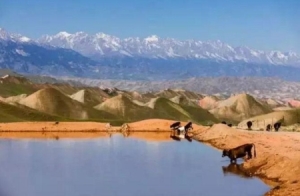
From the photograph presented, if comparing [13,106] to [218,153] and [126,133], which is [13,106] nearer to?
[126,133]

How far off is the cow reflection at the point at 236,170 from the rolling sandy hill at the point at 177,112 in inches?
4198

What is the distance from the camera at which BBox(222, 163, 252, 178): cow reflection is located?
47.2m

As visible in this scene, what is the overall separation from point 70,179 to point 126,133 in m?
52.0

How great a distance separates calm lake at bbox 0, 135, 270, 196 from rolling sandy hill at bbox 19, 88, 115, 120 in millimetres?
77714

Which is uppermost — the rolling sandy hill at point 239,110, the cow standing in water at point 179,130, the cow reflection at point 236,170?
the rolling sandy hill at point 239,110

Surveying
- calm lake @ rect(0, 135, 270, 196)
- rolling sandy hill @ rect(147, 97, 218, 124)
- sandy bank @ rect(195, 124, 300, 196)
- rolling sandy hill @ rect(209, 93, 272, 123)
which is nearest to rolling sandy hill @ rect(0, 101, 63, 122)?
rolling sandy hill @ rect(147, 97, 218, 124)

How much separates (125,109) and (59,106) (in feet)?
71.3

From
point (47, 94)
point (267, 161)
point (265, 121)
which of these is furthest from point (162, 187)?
point (47, 94)

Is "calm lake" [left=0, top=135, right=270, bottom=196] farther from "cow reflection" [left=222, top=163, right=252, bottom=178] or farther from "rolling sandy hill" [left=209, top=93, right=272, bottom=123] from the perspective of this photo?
"rolling sandy hill" [left=209, top=93, right=272, bottom=123]

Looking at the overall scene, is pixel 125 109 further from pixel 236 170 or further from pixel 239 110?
pixel 236 170

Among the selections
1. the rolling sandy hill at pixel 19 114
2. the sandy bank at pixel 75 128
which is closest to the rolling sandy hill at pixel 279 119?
the sandy bank at pixel 75 128

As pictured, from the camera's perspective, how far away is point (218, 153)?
64.1m

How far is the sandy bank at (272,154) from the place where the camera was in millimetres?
41062

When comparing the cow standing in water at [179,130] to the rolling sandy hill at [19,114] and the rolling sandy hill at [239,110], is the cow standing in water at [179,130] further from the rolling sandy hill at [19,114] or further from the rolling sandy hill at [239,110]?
the rolling sandy hill at [239,110]
